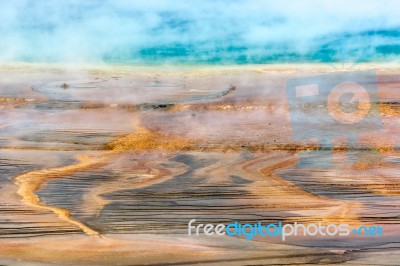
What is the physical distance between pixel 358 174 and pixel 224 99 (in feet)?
5.03

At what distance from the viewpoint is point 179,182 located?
72.4 inches

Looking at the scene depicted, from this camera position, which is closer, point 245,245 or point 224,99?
point 245,245

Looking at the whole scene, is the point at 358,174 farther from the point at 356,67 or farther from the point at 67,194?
the point at 356,67

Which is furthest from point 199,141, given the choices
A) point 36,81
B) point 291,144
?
point 36,81

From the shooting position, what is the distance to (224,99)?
10.9ft

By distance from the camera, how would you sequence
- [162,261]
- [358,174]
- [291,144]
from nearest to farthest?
1. [162,261]
2. [358,174]
3. [291,144]

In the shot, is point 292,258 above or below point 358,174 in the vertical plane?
below

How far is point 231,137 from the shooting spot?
237cm

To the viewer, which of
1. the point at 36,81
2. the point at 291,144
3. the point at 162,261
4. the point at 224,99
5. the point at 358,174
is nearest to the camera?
the point at 162,261

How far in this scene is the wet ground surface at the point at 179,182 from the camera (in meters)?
1.42

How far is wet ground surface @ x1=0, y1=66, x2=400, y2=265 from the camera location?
4.65 ft

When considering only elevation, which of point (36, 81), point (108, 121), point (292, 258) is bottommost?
point (292, 258)

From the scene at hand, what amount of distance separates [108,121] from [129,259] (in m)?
1.42

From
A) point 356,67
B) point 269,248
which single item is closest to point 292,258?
point 269,248
